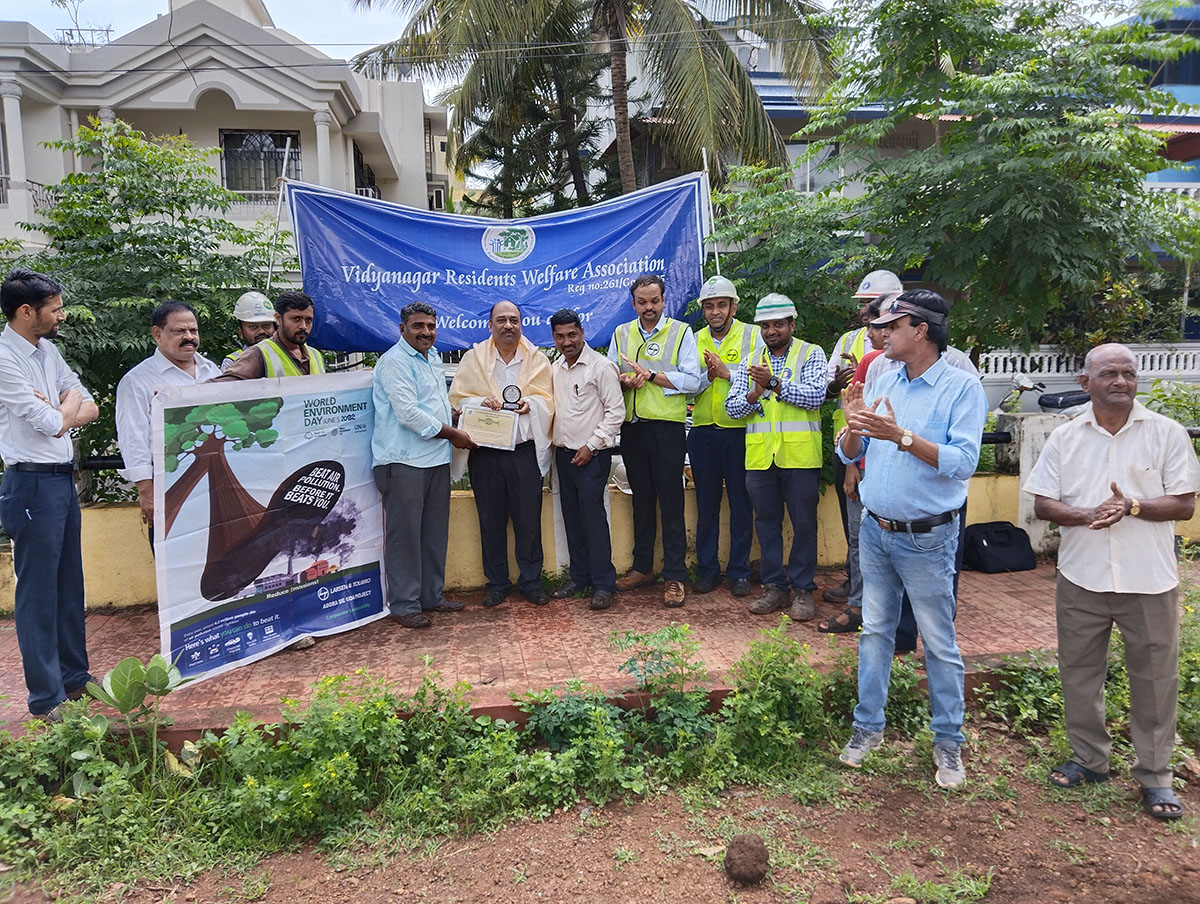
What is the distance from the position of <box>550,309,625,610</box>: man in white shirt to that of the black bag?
2.75m

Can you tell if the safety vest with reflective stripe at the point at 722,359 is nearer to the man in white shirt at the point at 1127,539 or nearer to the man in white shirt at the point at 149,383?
the man in white shirt at the point at 1127,539

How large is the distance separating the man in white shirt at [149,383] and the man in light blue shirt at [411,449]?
3.51 feet

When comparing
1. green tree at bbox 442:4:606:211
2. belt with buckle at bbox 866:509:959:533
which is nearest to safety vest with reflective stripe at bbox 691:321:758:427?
belt with buckle at bbox 866:509:959:533

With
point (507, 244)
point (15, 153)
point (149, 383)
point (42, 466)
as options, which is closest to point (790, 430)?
point (507, 244)

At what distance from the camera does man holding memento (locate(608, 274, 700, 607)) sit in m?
5.41

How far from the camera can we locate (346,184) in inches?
777

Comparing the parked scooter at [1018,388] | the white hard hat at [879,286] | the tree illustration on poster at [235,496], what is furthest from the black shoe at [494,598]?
the parked scooter at [1018,388]

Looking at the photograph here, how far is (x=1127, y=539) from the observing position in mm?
3312

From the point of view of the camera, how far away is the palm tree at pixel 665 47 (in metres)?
14.3

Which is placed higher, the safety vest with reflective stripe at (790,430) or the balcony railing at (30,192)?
the balcony railing at (30,192)

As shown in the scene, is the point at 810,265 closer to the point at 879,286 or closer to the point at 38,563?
the point at 879,286

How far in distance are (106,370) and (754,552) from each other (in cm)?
498

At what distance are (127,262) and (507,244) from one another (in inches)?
112

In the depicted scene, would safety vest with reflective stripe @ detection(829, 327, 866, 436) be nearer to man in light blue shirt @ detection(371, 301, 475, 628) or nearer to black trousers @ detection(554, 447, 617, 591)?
black trousers @ detection(554, 447, 617, 591)
